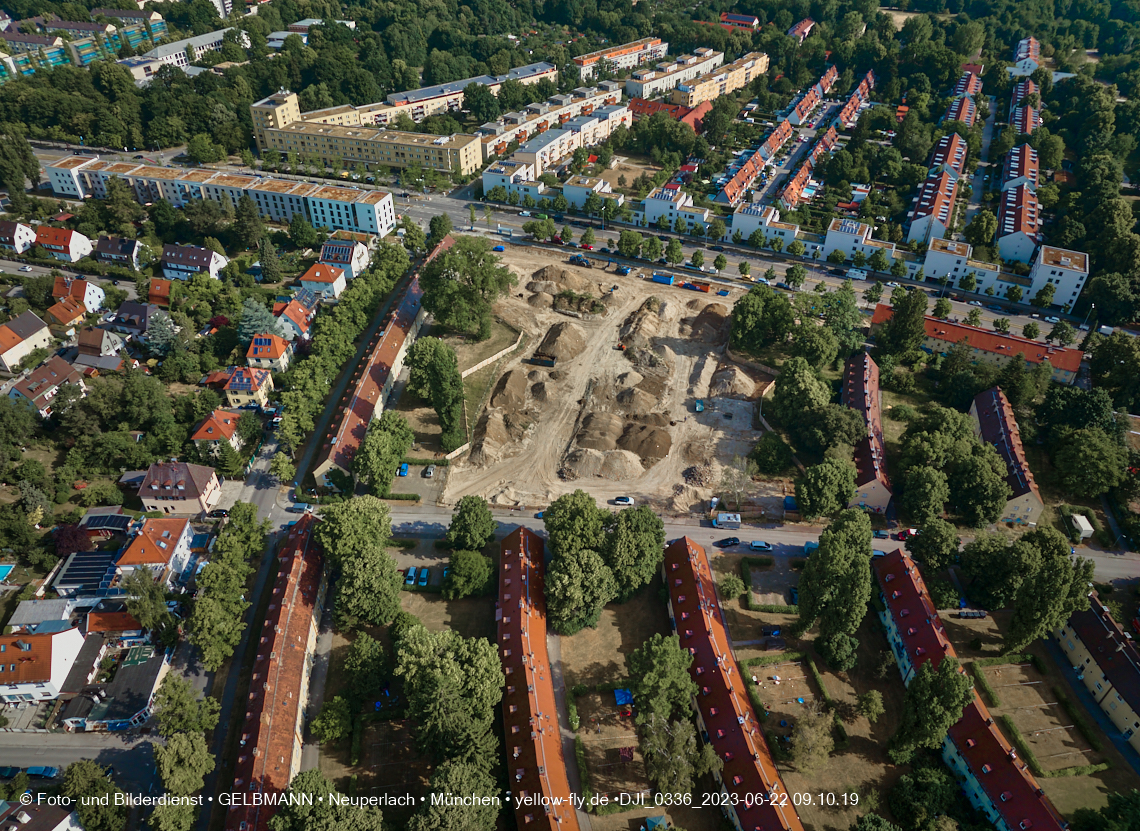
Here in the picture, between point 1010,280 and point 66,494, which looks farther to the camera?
point 1010,280

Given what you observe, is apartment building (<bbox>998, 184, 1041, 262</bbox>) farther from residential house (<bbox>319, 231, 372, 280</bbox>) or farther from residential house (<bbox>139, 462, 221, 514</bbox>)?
residential house (<bbox>139, 462, 221, 514</bbox>)

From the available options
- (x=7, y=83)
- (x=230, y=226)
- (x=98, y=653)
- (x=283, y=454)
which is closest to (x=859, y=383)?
(x=283, y=454)

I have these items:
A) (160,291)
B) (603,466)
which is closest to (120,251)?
(160,291)

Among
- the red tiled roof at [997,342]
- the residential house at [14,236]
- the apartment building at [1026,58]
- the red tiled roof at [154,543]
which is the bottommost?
the red tiled roof at [154,543]

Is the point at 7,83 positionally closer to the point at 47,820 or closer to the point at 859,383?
the point at 47,820

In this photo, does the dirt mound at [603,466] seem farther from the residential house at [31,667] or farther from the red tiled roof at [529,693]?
the residential house at [31,667]

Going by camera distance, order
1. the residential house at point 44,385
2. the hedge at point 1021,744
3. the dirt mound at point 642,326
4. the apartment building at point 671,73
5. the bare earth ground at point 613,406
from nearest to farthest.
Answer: the hedge at point 1021,744, the bare earth ground at point 613,406, the residential house at point 44,385, the dirt mound at point 642,326, the apartment building at point 671,73

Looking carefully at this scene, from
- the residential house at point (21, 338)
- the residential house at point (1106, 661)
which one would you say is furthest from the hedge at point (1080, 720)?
the residential house at point (21, 338)
